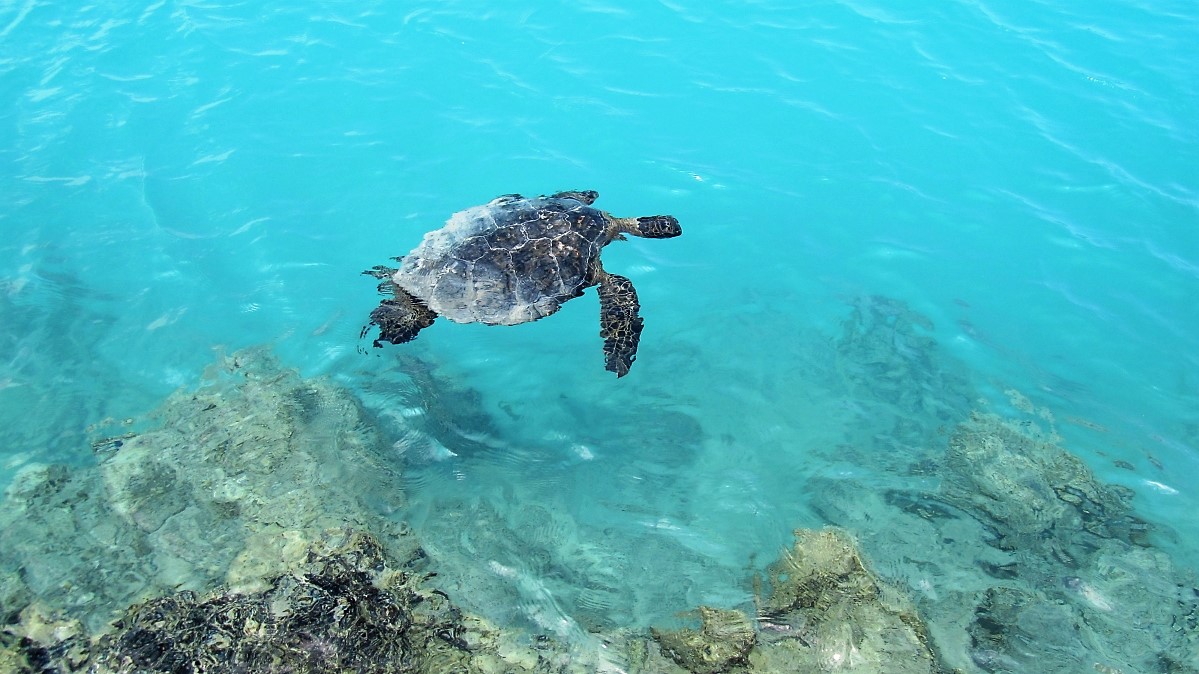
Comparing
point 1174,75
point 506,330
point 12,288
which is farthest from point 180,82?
point 1174,75

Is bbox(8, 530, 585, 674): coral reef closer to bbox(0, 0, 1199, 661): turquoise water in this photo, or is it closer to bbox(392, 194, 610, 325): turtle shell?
bbox(0, 0, 1199, 661): turquoise water

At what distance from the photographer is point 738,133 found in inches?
444

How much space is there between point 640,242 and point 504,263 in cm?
281

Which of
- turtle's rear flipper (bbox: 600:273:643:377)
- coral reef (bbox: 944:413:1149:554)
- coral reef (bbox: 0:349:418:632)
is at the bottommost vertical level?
coral reef (bbox: 0:349:418:632)

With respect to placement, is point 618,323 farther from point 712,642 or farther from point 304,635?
point 304,635

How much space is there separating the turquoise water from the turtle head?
641mm

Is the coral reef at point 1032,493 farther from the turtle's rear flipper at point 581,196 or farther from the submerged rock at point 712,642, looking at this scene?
the turtle's rear flipper at point 581,196

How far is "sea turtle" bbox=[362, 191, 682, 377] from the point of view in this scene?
23.8ft

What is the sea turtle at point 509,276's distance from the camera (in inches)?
285

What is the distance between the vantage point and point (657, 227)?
28.7 feet

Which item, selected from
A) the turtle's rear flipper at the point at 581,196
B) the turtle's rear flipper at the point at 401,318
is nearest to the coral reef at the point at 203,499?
the turtle's rear flipper at the point at 401,318

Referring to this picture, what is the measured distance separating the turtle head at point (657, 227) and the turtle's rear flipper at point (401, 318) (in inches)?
119

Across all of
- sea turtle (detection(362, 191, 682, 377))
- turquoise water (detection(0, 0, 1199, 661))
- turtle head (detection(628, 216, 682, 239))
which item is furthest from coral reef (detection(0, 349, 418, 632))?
turtle head (detection(628, 216, 682, 239))

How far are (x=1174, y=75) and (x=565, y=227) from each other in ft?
42.5
